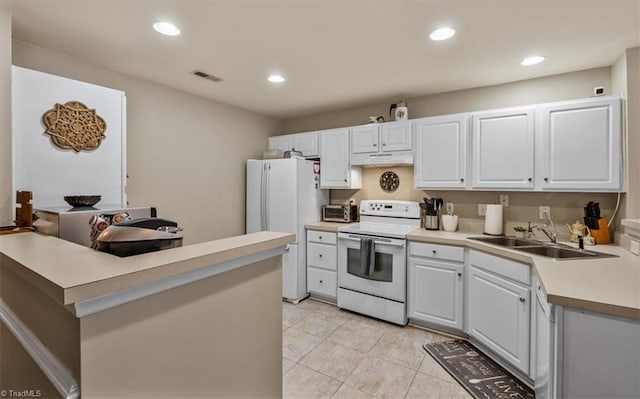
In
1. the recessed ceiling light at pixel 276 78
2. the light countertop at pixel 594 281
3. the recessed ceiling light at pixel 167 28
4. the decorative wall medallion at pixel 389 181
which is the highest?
the recessed ceiling light at pixel 276 78

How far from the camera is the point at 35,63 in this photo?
223cm

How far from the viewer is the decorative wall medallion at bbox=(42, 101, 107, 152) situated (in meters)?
1.85

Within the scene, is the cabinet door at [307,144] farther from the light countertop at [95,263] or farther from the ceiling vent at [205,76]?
the light countertop at [95,263]

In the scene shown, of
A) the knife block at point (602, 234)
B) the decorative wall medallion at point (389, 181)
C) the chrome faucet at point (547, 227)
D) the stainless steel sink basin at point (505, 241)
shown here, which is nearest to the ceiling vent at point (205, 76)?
the decorative wall medallion at point (389, 181)

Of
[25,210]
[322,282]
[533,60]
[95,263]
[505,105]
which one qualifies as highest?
[533,60]

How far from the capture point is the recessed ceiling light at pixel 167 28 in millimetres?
1930

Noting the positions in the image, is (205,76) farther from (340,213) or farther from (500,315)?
(500,315)

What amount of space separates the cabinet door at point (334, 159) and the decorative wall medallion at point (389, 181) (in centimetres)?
45

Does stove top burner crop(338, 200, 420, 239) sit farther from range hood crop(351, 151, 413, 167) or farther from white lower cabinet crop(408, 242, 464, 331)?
range hood crop(351, 151, 413, 167)

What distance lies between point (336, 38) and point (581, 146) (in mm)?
2167

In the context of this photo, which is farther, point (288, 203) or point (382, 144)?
point (288, 203)

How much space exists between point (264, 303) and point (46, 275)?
2.39 ft

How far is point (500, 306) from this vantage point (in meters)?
2.28

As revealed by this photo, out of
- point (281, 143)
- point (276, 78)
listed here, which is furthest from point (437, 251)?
point (281, 143)
